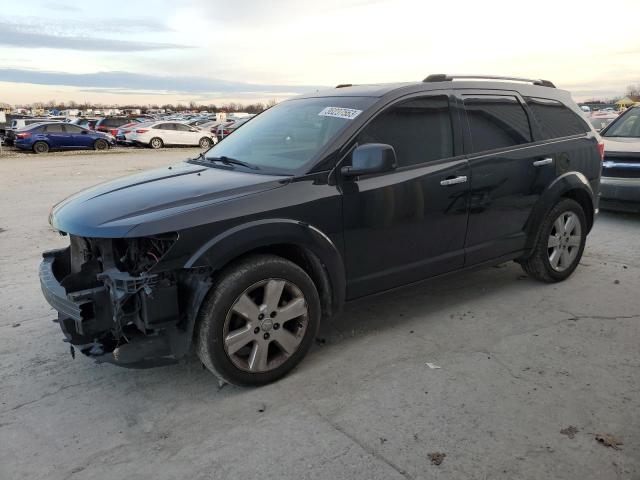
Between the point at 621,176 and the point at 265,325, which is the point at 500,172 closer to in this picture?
the point at 265,325

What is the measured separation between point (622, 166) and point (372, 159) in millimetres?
6259

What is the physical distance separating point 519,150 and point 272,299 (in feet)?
8.64

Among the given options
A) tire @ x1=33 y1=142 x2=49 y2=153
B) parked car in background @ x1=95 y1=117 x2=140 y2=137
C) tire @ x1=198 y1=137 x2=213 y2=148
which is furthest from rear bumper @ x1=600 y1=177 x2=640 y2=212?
parked car in background @ x1=95 y1=117 x2=140 y2=137

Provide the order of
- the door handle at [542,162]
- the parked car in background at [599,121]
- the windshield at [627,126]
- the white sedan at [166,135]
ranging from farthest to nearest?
the white sedan at [166,135]
the windshield at [627,126]
the parked car in background at [599,121]
the door handle at [542,162]

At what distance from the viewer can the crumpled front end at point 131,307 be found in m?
3.00

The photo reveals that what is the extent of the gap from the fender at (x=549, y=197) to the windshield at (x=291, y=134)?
6.28 ft

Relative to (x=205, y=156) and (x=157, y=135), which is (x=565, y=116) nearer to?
(x=205, y=156)

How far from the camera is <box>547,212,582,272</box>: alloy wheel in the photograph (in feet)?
16.7

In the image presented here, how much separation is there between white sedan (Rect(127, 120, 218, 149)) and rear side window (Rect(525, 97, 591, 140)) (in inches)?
989


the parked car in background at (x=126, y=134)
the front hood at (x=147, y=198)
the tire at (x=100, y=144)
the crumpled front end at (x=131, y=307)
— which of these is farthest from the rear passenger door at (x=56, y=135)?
the crumpled front end at (x=131, y=307)

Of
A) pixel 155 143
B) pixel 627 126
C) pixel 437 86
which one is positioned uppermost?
pixel 437 86

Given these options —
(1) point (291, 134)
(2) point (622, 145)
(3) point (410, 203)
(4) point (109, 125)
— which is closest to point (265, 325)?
(3) point (410, 203)

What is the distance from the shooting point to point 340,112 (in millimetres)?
3953

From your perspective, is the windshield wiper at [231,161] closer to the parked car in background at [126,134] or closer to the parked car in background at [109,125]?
the parked car in background at [126,134]
